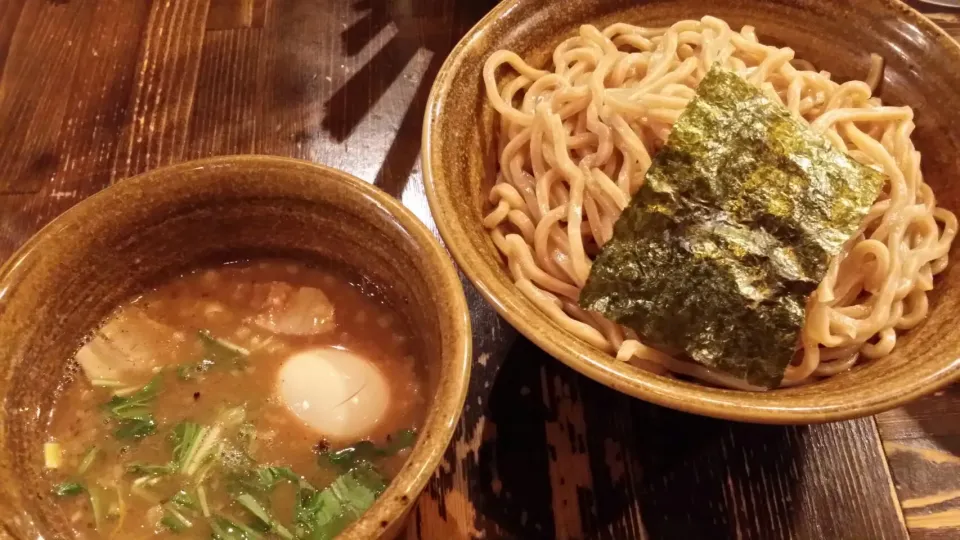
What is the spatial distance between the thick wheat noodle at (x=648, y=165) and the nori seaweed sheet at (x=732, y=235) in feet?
0.23

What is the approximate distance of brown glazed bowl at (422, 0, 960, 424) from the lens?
1.19m

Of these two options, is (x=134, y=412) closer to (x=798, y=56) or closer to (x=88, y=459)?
(x=88, y=459)

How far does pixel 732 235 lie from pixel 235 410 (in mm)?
999

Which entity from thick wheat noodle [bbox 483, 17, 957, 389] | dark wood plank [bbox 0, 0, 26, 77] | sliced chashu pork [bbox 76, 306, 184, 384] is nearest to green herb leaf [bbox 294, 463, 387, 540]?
sliced chashu pork [bbox 76, 306, 184, 384]

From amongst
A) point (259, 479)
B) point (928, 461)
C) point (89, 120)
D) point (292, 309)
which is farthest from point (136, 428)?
point (928, 461)

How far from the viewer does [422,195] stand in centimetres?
193

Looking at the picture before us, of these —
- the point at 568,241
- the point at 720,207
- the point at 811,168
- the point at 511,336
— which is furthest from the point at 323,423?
the point at 811,168

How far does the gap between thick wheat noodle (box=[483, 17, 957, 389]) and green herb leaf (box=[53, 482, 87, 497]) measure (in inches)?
34.3

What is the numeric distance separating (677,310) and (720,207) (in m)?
0.23

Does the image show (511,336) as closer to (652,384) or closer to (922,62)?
(652,384)

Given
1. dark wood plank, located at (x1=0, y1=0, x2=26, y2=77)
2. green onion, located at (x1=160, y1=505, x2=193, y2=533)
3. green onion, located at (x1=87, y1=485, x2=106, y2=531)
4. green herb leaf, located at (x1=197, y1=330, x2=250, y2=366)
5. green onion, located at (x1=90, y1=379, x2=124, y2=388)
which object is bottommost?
dark wood plank, located at (x1=0, y1=0, x2=26, y2=77)

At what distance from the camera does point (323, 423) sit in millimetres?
1271

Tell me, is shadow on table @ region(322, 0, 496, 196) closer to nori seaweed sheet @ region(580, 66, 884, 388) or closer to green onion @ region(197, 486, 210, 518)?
nori seaweed sheet @ region(580, 66, 884, 388)

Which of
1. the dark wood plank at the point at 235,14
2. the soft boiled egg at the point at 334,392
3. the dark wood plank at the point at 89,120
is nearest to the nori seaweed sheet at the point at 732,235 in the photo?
the soft boiled egg at the point at 334,392
